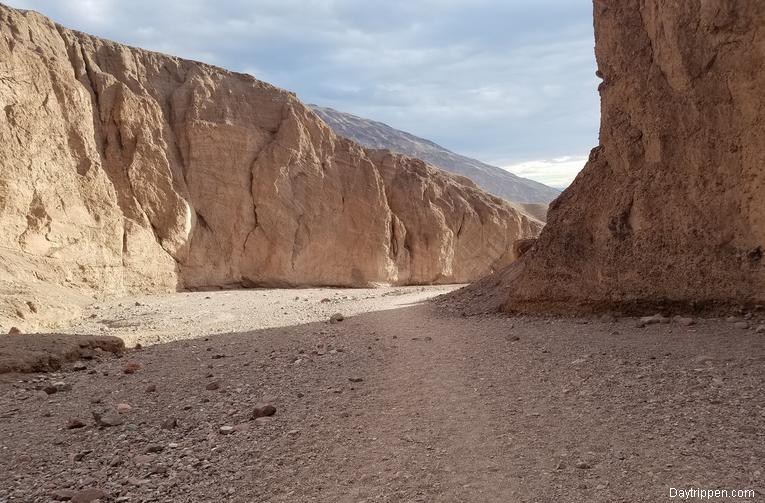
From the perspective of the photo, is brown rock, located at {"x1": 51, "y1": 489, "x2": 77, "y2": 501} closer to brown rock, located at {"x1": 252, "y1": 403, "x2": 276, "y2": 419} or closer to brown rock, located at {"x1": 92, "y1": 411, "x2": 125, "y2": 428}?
brown rock, located at {"x1": 92, "y1": 411, "x2": 125, "y2": 428}

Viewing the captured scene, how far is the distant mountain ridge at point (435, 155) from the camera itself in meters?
135

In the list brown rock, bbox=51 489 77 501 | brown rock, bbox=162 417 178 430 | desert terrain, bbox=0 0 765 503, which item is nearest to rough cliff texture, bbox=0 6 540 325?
desert terrain, bbox=0 0 765 503

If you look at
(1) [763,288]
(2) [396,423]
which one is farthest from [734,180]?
(2) [396,423]

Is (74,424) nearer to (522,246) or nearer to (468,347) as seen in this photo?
(468,347)

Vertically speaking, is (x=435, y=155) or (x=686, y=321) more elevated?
(x=435, y=155)

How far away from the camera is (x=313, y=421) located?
12.5ft

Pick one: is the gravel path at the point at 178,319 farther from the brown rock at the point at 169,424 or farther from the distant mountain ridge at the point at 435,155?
the distant mountain ridge at the point at 435,155

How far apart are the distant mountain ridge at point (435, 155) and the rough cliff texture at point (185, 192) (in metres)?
96.7

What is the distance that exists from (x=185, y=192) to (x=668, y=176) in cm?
2178

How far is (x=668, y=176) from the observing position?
25.8 feet

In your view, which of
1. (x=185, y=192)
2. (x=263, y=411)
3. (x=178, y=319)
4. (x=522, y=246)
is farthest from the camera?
(x=185, y=192)

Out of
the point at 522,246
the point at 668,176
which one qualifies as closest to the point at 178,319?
the point at 522,246

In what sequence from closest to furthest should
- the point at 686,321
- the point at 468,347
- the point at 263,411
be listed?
the point at 263,411 → the point at 468,347 → the point at 686,321

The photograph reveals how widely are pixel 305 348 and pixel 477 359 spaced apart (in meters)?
2.43
